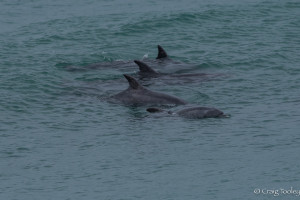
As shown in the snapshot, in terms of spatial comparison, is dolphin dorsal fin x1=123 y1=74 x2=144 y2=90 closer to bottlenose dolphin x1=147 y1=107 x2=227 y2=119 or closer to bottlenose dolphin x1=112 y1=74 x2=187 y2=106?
bottlenose dolphin x1=112 y1=74 x2=187 y2=106

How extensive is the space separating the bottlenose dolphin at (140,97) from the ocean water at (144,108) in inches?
19.9

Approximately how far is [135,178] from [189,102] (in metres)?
7.22

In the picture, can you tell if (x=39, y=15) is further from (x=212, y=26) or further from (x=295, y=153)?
(x=295, y=153)

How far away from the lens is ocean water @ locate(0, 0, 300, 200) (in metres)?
17.8

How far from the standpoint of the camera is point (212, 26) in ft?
122

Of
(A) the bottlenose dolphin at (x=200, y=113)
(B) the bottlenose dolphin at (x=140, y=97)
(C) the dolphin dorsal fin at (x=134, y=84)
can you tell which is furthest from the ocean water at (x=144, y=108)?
(C) the dolphin dorsal fin at (x=134, y=84)

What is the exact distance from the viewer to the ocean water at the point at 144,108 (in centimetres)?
1777

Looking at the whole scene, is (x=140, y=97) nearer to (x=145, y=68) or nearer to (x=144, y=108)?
(x=144, y=108)

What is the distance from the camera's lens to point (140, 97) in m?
25.1

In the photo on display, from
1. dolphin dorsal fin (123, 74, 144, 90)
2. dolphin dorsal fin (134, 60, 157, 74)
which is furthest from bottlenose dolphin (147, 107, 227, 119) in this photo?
dolphin dorsal fin (134, 60, 157, 74)

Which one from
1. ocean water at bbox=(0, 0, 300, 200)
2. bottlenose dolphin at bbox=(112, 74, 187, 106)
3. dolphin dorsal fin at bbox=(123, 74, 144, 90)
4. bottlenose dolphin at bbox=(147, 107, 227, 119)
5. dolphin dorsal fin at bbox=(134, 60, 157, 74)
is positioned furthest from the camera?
dolphin dorsal fin at bbox=(134, 60, 157, 74)

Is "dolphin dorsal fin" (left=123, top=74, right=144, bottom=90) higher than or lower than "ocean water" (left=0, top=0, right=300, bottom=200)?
higher

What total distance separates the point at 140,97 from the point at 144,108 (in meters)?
0.80

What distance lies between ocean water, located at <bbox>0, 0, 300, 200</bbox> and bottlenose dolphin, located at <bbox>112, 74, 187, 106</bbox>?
51cm
